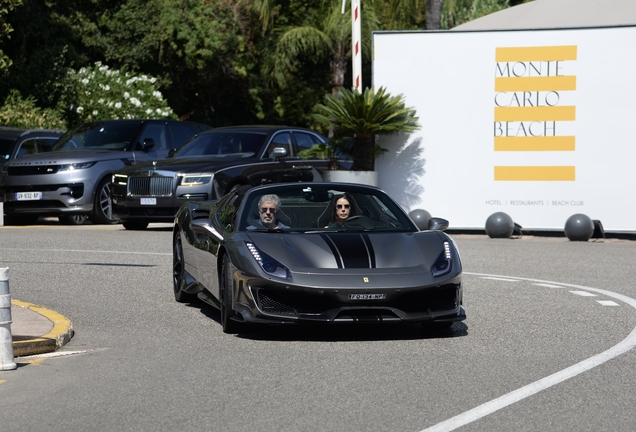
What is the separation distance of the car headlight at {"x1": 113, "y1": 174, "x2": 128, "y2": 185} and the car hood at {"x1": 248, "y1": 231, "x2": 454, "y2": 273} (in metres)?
10.8

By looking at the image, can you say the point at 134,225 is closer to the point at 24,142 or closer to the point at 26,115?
the point at 24,142

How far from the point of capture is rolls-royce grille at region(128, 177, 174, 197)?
19.3m

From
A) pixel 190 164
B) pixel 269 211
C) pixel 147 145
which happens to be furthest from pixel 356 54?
pixel 269 211

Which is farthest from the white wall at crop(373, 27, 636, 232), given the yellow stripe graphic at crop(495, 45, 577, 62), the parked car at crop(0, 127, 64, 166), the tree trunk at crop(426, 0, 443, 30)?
the tree trunk at crop(426, 0, 443, 30)

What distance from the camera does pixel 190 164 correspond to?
19453mm

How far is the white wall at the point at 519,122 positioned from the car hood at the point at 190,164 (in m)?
3.82

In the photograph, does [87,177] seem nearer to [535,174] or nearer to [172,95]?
[535,174]

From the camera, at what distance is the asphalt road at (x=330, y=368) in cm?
632

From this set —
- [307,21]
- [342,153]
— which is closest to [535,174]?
[342,153]

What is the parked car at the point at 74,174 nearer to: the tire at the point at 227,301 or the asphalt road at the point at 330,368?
the asphalt road at the point at 330,368

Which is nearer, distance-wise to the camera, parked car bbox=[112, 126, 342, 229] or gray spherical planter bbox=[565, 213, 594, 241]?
parked car bbox=[112, 126, 342, 229]

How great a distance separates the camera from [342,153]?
72.3 ft

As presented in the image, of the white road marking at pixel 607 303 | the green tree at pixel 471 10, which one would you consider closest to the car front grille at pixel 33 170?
the white road marking at pixel 607 303

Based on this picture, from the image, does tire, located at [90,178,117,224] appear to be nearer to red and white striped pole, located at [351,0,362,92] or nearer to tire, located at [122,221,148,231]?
tire, located at [122,221,148,231]
